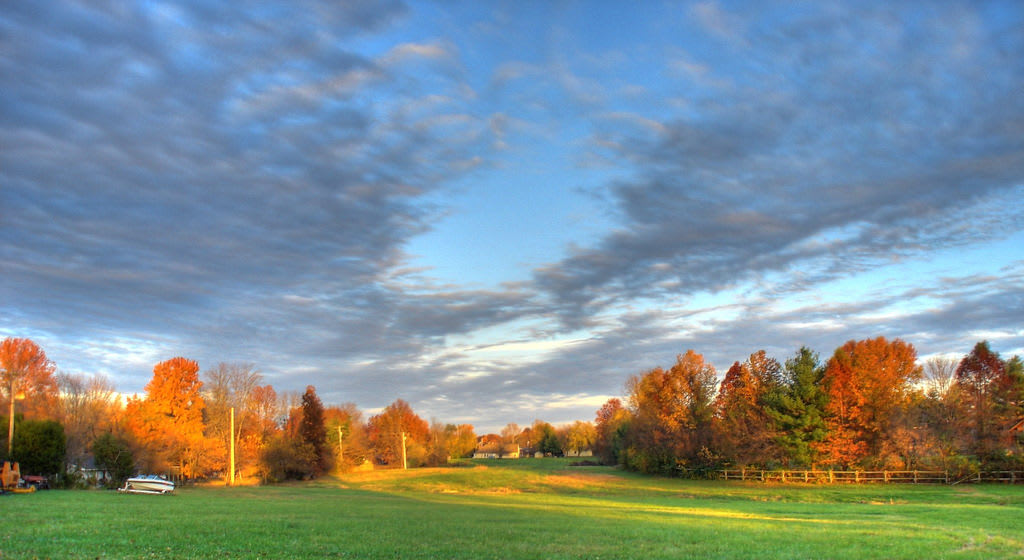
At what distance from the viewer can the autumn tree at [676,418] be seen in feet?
245

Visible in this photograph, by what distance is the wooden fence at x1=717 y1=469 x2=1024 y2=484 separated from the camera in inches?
2063

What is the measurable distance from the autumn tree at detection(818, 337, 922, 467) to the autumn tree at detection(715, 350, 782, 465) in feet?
17.6

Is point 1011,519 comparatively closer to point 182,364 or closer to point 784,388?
point 784,388

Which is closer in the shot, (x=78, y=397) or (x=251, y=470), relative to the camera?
(x=251, y=470)

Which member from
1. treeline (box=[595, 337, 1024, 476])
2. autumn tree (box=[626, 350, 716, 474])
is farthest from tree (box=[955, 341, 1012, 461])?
autumn tree (box=[626, 350, 716, 474])

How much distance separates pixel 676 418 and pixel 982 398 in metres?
31.2

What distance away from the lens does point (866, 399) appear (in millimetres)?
62625

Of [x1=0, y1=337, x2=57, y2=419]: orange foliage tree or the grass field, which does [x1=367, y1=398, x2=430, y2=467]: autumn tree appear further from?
the grass field

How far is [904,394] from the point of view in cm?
6300

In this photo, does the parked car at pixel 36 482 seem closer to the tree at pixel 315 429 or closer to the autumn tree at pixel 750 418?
the tree at pixel 315 429

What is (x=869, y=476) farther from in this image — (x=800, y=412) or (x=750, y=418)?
(x=750, y=418)

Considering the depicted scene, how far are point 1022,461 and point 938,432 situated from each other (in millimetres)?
6419

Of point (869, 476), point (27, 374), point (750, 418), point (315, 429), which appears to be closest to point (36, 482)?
point (27, 374)

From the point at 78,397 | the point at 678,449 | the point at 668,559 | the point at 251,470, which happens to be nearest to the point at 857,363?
the point at 678,449
